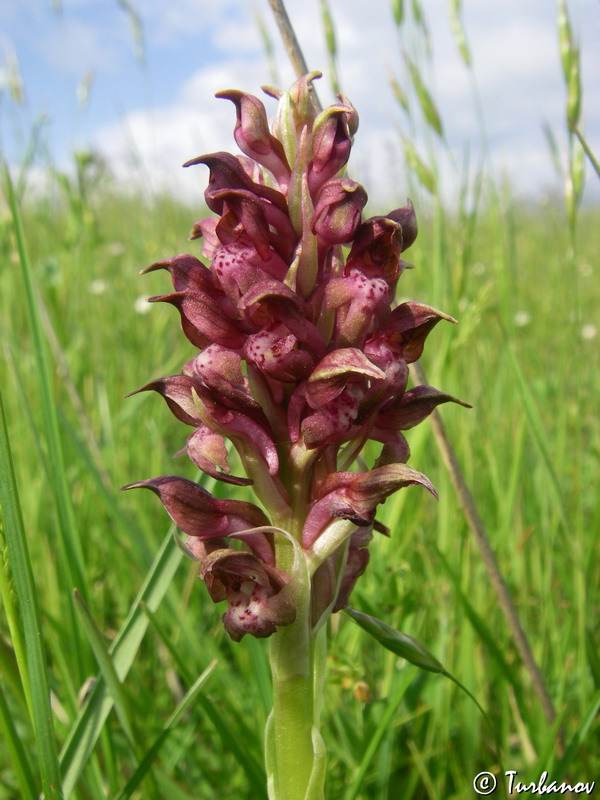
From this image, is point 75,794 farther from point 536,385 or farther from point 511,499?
point 536,385

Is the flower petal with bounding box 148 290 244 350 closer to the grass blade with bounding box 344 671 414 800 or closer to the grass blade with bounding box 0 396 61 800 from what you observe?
the grass blade with bounding box 0 396 61 800

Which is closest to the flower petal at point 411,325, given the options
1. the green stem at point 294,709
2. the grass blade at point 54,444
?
the green stem at point 294,709

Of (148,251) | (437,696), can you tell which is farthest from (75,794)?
(148,251)

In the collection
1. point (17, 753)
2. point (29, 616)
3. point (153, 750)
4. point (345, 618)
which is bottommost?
point (345, 618)

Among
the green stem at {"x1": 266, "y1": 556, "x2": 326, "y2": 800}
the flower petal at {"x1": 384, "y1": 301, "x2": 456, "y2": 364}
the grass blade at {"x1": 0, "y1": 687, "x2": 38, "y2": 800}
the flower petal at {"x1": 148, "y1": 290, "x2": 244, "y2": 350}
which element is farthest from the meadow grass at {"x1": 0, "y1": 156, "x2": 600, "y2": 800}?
the flower petal at {"x1": 384, "y1": 301, "x2": 456, "y2": 364}

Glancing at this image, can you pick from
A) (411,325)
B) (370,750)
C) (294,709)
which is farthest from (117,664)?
(411,325)

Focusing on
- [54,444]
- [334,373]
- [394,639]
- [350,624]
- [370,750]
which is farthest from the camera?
[350,624]

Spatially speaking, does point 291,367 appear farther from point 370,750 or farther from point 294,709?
point 370,750
